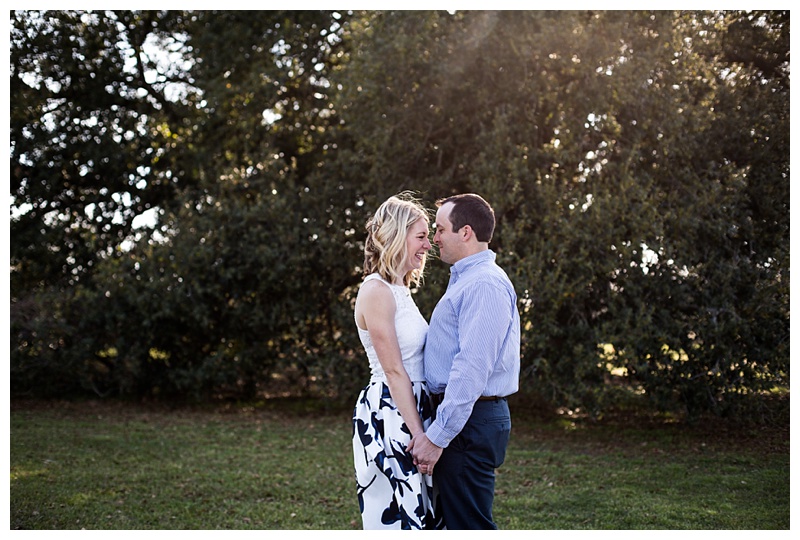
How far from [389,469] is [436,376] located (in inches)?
18.2

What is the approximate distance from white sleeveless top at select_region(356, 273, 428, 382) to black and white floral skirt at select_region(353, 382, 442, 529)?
63mm

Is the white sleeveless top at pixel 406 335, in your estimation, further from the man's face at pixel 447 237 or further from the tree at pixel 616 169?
the tree at pixel 616 169

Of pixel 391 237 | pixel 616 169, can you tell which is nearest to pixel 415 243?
pixel 391 237

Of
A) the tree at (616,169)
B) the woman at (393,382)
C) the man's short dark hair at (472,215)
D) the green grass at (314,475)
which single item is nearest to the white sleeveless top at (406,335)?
the woman at (393,382)

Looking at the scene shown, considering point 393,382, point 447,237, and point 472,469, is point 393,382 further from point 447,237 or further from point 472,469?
point 447,237

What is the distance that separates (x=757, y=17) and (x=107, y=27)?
9.79 metres

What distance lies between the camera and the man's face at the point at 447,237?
3366mm

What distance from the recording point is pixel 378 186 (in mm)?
9906

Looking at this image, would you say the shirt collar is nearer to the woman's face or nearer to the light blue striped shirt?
the light blue striped shirt

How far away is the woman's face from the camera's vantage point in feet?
11.0

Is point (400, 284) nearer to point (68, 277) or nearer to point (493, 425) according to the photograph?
point (493, 425)

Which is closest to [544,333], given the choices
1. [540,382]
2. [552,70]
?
[540,382]

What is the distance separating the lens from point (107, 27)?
1235 centimetres

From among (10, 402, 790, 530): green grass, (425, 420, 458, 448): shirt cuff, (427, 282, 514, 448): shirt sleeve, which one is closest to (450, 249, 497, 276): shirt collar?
(427, 282, 514, 448): shirt sleeve
